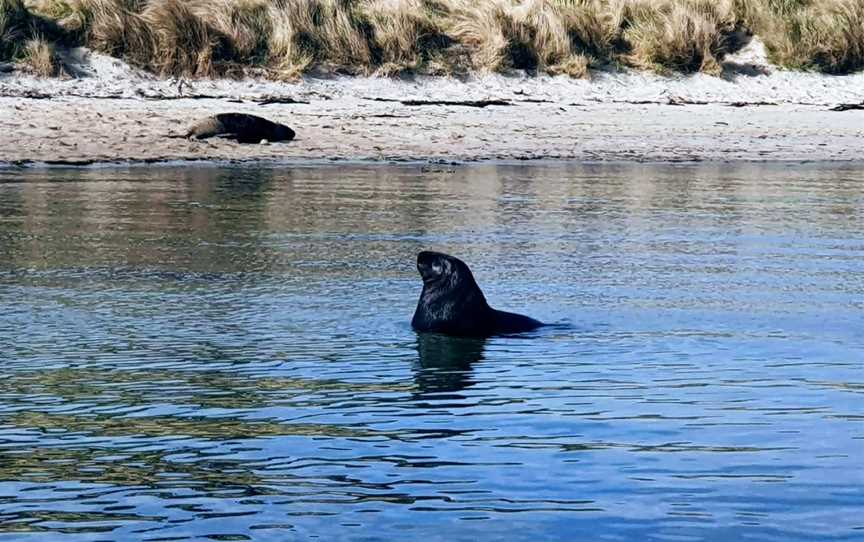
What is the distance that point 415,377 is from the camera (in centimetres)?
721

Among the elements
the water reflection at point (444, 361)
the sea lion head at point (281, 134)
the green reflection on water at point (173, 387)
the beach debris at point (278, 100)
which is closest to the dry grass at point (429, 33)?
the beach debris at point (278, 100)

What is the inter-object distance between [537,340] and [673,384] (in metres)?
1.28

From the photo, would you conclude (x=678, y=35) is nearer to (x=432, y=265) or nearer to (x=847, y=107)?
(x=847, y=107)

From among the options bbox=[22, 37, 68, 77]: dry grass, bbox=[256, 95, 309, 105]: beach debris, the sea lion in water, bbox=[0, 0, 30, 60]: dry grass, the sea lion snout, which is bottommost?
the sea lion in water

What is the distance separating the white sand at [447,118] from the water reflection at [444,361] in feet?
34.0

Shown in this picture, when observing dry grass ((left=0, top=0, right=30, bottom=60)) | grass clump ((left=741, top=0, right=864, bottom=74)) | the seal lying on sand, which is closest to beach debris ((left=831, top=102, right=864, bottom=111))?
grass clump ((left=741, top=0, right=864, bottom=74))

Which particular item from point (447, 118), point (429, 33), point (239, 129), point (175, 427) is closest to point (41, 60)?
point (239, 129)

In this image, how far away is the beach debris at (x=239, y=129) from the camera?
18.8m

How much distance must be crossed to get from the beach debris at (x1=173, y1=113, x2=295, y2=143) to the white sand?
6.8 inches

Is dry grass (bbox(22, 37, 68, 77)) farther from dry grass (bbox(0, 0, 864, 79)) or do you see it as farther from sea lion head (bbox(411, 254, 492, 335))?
sea lion head (bbox(411, 254, 492, 335))

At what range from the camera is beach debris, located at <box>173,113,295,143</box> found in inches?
740

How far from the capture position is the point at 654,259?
11.2 m

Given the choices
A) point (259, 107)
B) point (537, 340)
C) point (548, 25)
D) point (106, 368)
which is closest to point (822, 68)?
point (548, 25)

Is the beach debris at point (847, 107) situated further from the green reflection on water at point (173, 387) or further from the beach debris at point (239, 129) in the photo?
the green reflection on water at point (173, 387)
